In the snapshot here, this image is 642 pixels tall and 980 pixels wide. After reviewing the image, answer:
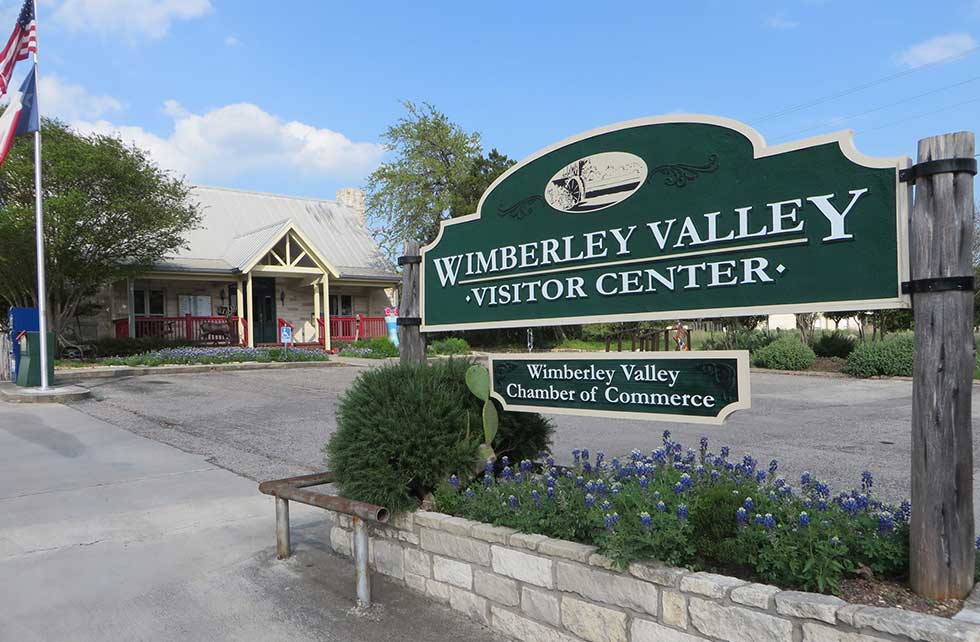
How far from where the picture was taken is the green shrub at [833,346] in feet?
72.1

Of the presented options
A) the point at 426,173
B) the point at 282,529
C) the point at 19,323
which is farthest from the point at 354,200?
the point at 282,529

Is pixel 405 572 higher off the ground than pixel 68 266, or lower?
lower

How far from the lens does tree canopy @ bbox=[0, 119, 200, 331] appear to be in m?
18.5

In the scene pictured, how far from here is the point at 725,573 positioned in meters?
3.11

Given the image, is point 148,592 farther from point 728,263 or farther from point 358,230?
point 358,230

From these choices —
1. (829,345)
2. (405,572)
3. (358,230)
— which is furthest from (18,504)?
(358,230)

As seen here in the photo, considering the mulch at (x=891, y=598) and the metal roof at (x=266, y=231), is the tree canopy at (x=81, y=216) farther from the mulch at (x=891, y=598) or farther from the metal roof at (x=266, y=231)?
the mulch at (x=891, y=598)

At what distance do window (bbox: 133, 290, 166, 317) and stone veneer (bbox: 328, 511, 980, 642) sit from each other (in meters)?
23.9

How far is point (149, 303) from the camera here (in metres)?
25.4

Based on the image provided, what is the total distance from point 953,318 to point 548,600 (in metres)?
2.21

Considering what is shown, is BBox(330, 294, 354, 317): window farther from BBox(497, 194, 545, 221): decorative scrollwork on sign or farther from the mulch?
the mulch

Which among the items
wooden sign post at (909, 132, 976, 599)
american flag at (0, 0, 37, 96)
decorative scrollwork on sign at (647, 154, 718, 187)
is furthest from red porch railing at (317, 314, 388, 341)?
wooden sign post at (909, 132, 976, 599)

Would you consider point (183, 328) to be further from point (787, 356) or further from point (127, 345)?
point (787, 356)

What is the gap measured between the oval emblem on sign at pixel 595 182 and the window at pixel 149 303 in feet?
79.3
